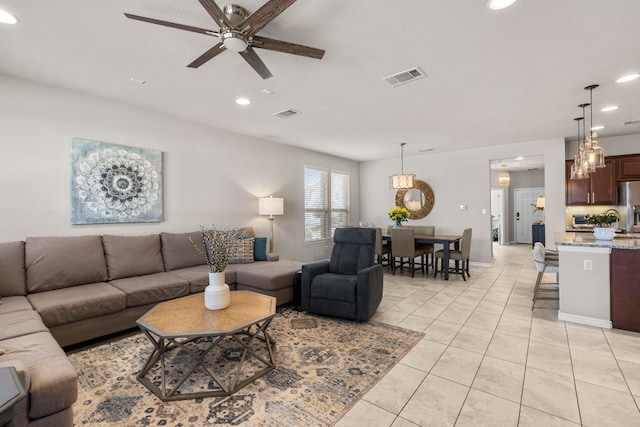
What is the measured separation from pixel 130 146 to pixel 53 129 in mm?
739

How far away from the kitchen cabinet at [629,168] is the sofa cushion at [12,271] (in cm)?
876

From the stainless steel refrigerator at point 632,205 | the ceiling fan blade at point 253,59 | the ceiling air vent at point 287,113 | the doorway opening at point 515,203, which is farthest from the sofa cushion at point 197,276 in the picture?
the doorway opening at point 515,203

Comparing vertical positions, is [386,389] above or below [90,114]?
below

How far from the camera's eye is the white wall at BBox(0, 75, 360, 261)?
3.04 meters

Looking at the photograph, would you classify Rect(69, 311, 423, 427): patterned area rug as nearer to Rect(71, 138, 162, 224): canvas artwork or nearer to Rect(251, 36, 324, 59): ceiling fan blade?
Rect(71, 138, 162, 224): canvas artwork

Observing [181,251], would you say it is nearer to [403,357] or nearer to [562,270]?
[403,357]

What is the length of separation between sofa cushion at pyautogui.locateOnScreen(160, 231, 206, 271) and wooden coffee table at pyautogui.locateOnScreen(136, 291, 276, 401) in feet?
4.34

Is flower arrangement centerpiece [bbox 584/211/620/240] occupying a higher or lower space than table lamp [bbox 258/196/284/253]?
lower

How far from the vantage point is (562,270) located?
11.2ft

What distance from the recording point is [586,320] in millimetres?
3246

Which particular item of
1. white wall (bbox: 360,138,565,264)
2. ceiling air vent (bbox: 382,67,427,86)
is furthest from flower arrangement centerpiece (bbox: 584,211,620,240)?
ceiling air vent (bbox: 382,67,427,86)

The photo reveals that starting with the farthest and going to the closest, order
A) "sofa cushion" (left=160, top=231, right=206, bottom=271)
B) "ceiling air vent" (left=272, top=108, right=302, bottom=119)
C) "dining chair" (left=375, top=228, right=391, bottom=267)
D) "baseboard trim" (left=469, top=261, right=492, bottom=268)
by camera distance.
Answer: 1. "baseboard trim" (left=469, top=261, right=492, bottom=268)
2. "dining chair" (left=375, top=228, right=391, bottom=267)
3. "ceiling air vent" (left=272, top=108, right=302, bottom=119)
4. "sofa cushion" (left=160, top=231, right=206, bottom=271)

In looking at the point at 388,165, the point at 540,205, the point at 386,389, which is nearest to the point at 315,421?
the point at 386,389

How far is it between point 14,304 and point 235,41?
109 inches
